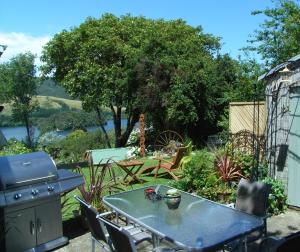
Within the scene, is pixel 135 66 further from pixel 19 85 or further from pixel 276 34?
pixel 19 85

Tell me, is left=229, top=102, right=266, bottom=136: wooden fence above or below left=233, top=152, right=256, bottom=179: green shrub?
above

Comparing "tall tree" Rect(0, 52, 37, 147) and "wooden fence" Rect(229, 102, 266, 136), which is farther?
"tall tree" Rect(0, 52, 37, 147)

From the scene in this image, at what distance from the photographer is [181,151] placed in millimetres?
9711

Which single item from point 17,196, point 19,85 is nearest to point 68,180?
point 17,196

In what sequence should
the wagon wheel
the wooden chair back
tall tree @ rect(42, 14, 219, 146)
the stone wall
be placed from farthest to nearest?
tall tree @ rect(42, 14, 219, 146), the wagon wheel, the wooden chair back, the stone wall

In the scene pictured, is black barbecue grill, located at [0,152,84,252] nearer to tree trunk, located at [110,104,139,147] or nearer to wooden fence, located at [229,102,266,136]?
wooden fence, located at [229,102,266,136]

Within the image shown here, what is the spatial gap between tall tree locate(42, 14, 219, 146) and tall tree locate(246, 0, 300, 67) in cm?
255

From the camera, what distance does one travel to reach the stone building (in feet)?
21.6

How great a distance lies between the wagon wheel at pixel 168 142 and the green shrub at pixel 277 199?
777 centimetres

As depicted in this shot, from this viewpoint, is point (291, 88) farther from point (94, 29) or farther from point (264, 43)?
point (94, 29)

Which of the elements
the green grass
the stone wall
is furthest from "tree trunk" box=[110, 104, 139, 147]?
the stone wall

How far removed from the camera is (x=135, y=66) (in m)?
18.4

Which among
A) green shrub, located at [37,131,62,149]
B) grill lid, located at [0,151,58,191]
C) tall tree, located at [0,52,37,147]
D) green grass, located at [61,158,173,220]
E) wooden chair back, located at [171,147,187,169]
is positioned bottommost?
green grass, located at [61,158,173,220]

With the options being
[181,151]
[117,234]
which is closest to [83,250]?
[117,234]
